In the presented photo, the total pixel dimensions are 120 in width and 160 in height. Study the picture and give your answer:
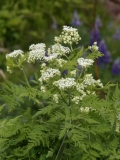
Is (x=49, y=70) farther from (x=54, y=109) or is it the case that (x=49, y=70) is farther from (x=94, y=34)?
(x=94, y=34)

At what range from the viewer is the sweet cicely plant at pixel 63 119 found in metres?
1.75

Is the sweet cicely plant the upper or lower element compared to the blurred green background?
lower

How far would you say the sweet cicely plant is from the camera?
175cm

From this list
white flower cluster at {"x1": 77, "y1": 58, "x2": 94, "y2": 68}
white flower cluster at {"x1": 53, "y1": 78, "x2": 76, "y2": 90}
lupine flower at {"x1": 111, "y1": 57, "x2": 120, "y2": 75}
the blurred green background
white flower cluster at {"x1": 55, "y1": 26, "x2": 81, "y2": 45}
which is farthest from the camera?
the blurred green background

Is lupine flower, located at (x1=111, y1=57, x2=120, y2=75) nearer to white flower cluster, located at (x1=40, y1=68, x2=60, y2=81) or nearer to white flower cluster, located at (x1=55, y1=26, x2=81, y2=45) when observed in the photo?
white flower cluster, located at (x1=55, y1=26, x2=81, y2=45)

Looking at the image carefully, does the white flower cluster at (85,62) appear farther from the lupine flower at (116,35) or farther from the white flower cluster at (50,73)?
the lupine flower at (116,35)

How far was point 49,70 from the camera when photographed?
5.88 ft

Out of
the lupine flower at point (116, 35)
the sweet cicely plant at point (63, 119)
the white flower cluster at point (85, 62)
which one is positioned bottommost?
the sweet cicely plant at point (63, 119)

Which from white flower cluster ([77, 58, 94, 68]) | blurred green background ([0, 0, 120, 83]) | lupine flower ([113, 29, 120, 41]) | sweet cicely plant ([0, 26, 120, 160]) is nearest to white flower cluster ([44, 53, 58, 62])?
sweet cicely plant ([0, 26, 120, 160])

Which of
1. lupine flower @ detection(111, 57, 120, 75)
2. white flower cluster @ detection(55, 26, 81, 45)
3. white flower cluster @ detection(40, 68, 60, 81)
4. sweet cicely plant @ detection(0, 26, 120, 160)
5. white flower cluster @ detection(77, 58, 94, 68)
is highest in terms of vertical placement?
lupine flower @ detection(111, 57, 120, 75)

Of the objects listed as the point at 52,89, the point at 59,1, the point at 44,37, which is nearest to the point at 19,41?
the point at 44,37

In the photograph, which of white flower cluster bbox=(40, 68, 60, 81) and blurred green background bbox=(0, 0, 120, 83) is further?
blurred green background bbox=(0, 0, 120, 83)

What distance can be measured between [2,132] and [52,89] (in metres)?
0.27

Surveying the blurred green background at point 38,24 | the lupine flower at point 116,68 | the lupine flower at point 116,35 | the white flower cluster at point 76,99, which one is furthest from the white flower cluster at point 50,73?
the lupine flower at point 116,35
